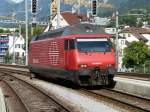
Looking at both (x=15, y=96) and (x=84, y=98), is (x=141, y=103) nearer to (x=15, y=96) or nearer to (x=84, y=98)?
(x=84, y=98)

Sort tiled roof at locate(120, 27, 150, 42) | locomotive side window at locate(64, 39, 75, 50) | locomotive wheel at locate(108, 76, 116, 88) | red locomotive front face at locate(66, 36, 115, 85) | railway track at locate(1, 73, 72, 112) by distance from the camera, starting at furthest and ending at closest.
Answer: tiled roof at locate(120, 27, 150, 42) → locomotive wheel at locate(108, 76, 116, 88) → locomotive side window at locate(64, 39, 75, 50) → red locomotive front face at locate(66, 36, 115, 85) → railway track at locate(1, 73, 72, 112)

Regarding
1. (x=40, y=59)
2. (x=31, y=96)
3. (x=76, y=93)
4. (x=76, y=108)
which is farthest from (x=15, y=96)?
(x=40, y=59)

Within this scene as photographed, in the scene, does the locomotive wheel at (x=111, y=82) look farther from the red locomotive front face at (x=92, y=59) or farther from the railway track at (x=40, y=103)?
the railway track at (x=40, y=103)

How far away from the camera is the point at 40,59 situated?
111 ft

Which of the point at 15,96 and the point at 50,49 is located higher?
the point at 50,49

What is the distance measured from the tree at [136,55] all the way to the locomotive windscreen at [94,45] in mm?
70904

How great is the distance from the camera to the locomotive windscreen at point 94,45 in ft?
83.7

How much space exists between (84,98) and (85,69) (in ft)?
11.3

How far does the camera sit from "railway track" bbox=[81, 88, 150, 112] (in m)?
17.4

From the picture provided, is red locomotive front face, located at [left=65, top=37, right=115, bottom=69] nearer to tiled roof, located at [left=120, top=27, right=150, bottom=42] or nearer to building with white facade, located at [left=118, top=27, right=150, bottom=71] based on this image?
building with white facade, located at [left=118, top=27, right=150, bottom=71]

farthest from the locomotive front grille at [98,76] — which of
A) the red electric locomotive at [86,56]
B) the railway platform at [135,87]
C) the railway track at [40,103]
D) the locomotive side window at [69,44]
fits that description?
the railway track at [40,103]

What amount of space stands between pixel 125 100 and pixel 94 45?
19.6 feet

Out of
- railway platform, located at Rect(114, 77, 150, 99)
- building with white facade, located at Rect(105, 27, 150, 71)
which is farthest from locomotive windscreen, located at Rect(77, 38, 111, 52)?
building with white facade, located at Rect(105, 27, 150, 71)

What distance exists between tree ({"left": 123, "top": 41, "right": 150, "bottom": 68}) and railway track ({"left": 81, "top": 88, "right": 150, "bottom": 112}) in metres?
73.0
